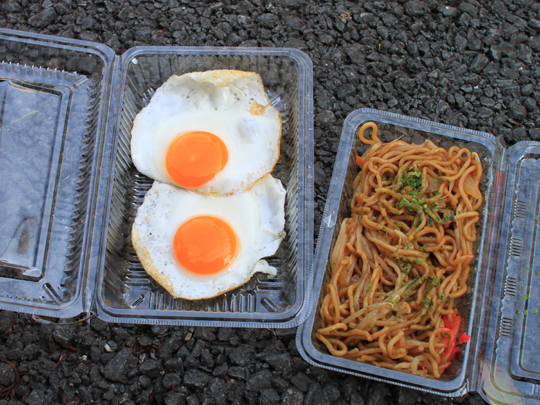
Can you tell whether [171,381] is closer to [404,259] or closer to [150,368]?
[150,368]

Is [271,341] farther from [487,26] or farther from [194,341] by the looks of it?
[487,26]

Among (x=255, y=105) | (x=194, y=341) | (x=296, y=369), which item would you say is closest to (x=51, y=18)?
(x=255, y=105)

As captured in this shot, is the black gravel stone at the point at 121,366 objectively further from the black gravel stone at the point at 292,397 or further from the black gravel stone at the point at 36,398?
the black gravel stone at the point at 292,397

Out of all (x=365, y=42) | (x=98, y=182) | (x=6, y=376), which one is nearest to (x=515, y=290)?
(x=365, y=42)

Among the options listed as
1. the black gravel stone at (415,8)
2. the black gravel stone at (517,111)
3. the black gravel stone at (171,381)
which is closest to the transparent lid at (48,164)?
the black gravel stone at (171,381)

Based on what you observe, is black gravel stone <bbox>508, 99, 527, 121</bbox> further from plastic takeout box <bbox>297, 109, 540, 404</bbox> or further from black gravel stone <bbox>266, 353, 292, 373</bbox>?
black gravel stone <bbox>266, 353, 292, 373</bbox>

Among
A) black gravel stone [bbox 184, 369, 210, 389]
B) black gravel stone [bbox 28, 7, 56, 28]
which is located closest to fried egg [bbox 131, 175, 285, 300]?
black gravel stone [bbox 184, 369, 210, 389]
